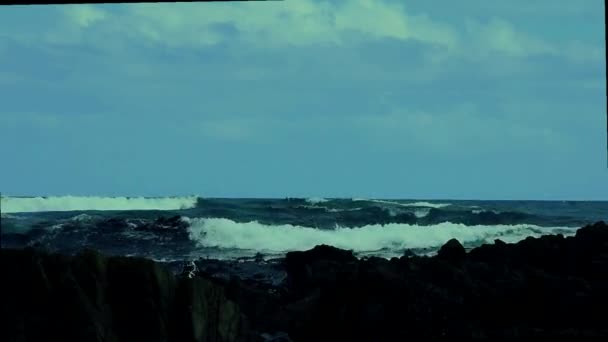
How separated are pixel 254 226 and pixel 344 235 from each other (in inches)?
81.1

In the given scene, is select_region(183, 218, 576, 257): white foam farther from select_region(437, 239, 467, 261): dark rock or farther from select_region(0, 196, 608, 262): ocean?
select_region(437, 239, 467, 261): dark rock

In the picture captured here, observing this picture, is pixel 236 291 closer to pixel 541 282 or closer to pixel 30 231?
pixel 541 282

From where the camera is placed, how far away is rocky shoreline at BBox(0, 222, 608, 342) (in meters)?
3.33

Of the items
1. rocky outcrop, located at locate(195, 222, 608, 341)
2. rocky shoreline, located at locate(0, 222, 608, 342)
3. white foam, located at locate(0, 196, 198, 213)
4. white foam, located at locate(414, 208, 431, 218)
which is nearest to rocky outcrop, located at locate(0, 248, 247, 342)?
rocky shoreline, located at locate(0, 222, 608, 342)

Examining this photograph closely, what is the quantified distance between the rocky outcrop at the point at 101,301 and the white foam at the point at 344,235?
10998mm

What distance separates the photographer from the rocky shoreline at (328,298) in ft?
10.9

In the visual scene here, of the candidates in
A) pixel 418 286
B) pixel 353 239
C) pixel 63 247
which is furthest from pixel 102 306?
pixel 353 239

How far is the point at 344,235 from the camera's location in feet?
59.8

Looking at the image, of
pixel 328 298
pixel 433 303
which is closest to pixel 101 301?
pixel 328 298

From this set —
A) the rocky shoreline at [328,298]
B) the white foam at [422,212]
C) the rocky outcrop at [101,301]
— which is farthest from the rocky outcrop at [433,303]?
the white foam at [422,212]

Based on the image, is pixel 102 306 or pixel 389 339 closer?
pixel 102 306

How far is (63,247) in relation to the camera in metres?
12.9

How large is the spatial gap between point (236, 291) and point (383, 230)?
12.1 m

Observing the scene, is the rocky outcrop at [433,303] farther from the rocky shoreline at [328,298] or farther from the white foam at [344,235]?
the white foam at [344,235]
